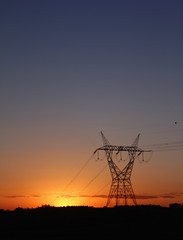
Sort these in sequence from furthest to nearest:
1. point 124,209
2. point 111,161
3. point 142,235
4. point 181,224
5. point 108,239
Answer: point 124,209 < point 111,161 < point 181,224 < point 142,235 < point 108,239

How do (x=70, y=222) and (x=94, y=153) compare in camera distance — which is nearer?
(x=70, y=222)

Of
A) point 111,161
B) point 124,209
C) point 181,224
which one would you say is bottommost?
point 181,224

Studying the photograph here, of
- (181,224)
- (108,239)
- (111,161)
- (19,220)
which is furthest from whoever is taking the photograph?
(111,161)

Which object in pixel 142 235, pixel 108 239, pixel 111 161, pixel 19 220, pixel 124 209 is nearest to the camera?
pixel 108 239

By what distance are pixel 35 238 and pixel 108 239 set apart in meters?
9.28

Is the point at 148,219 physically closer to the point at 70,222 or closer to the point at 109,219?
the point at 109,219

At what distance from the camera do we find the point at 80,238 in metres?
45.5

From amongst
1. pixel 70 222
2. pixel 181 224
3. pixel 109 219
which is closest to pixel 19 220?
pixel 70 222

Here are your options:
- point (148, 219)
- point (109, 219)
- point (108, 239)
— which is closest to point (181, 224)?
point (148, 219)

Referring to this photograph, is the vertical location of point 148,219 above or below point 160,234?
above

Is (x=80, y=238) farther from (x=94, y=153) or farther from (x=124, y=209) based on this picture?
(x=124, y=209)

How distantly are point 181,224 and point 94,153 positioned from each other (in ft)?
71.9

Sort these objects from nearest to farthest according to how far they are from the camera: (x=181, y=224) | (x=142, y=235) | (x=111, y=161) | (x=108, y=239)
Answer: (x=108, y=239), (x=142, y=235), (x=181, y=224), (x=111, y=161)

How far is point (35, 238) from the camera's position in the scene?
153ft
